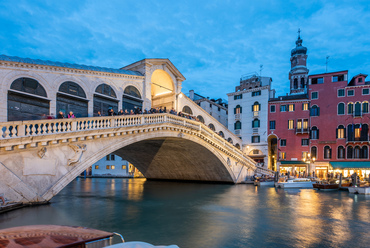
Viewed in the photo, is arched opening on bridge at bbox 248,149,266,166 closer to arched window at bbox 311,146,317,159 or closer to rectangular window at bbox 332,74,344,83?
arched window at bbox 311,146,317,159

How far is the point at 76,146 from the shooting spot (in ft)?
43.7

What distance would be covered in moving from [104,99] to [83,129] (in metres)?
6.24

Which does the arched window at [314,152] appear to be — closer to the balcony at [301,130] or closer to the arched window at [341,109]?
the balcony at [301,130]

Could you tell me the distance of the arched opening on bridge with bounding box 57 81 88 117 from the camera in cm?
1633

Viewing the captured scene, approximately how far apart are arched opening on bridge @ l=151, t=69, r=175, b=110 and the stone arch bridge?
16.5ft

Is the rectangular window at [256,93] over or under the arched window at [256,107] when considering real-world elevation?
over

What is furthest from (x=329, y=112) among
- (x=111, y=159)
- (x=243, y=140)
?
(x=111, y=159)

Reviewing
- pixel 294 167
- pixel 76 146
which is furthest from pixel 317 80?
pixel 76 146

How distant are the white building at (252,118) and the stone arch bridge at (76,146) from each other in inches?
413

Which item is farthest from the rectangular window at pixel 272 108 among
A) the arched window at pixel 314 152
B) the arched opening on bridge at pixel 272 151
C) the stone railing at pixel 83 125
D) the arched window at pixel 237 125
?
the stone railing at pixel 83 125

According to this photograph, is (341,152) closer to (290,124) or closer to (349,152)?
(349,152)

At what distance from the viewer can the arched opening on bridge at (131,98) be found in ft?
68.4

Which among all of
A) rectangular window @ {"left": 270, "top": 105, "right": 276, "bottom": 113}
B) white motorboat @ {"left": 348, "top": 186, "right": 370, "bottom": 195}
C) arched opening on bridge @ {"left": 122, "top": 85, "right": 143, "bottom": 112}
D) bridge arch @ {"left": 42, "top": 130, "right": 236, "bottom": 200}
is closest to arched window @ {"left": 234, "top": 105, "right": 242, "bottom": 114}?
rectangular window @ {"left": 270, "top": 105, "right": 276, "bottom": 113}

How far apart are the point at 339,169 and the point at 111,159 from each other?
34.7 meters
